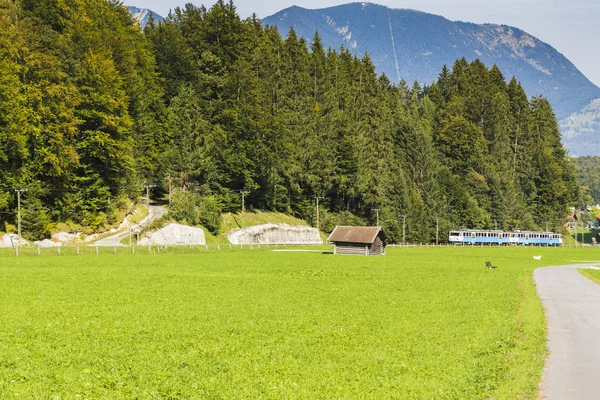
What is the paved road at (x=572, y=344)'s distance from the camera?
1400 centimetres

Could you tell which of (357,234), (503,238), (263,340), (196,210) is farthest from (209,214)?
(503,238)

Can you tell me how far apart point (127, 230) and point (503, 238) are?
306 feet

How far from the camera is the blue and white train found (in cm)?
13538

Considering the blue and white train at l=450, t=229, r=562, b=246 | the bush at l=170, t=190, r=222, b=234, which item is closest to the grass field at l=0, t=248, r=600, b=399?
the bush at l=170, t=190, r=222, b=234

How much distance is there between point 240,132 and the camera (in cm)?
9569

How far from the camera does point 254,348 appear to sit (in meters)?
17.9

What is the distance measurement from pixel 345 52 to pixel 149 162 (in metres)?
72.2

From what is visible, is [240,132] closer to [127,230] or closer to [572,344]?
[127,230]

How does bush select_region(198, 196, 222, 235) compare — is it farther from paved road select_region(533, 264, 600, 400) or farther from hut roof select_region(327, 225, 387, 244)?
paved road select_region(533, 264, 600, 400)

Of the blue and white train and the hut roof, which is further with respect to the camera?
the blue and white train

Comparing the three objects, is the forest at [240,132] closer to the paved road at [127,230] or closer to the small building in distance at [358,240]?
the paved road at [127,230]

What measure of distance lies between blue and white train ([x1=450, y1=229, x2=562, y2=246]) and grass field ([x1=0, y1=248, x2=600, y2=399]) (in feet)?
333

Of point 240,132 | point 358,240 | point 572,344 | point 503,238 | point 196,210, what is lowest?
point 503,238

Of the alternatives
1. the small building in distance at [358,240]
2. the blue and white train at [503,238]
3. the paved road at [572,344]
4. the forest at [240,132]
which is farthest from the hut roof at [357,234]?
the blue and white train at [503,238]
